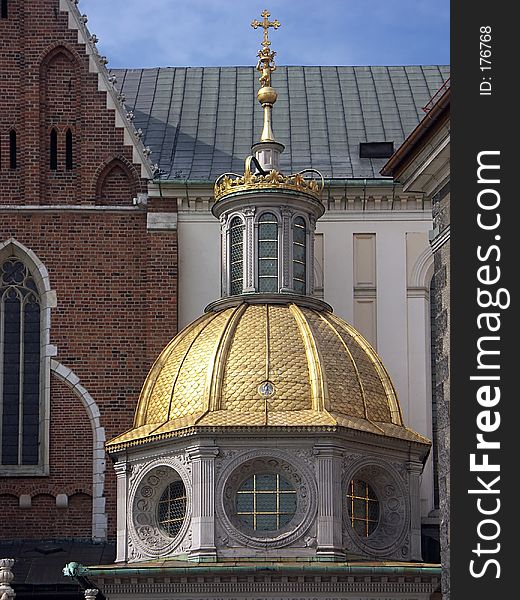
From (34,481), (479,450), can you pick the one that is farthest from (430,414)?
(479,450)

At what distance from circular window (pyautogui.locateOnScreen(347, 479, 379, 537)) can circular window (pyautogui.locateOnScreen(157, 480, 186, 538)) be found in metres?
2.89

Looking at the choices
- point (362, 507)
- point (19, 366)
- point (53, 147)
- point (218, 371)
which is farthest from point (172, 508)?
point (53, 147)

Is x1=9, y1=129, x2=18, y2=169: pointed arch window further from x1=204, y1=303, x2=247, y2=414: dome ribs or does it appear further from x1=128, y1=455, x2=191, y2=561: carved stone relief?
x1=128, y1=455, x2=191, y2=561: carved stone relief

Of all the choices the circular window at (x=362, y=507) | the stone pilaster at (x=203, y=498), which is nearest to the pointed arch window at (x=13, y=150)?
the stone pilaster at (x=203, y=498)

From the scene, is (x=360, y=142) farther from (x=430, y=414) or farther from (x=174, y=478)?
(x=174, y=478)

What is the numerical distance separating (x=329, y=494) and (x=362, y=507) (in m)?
1.03

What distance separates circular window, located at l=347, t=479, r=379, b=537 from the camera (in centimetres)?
3559

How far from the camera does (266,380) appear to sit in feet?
118

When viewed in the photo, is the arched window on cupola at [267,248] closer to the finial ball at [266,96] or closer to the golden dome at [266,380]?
the golden dome at [266,380]

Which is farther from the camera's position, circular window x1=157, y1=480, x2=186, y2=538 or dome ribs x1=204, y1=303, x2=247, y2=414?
dome ribs x1=204, y1=303, x2=247, y2=414

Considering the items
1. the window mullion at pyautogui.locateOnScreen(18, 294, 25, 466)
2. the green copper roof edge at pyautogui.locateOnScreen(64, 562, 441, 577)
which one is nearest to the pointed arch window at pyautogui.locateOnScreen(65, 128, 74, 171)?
the window mullion at pyautogui.locateOnScreen(18, 294, 25, 466)

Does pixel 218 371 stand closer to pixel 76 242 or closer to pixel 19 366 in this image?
pixel 19 366

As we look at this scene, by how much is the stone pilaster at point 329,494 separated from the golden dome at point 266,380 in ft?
1.77

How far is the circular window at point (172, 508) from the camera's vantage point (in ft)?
117
